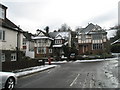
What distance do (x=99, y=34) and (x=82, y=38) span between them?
514 cm

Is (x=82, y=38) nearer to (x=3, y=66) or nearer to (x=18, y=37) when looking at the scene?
(x=18, y=37)

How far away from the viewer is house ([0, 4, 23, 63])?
21141 millimetres

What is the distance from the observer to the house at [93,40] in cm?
5364

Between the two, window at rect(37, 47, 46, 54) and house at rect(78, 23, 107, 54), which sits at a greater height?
house at rect(78, 23, 107, 54)

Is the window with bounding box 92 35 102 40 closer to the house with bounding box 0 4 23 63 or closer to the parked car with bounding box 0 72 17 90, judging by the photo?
the house with bounding box 0 4 23 63

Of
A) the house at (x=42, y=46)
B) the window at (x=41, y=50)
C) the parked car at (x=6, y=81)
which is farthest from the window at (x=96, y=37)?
the parked car at (x=6, y=81)

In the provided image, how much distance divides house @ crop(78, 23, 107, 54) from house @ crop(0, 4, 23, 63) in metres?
30.8

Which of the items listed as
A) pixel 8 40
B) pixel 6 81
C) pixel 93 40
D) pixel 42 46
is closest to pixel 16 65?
pixel 8 40

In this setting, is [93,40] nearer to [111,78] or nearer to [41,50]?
[41,50]

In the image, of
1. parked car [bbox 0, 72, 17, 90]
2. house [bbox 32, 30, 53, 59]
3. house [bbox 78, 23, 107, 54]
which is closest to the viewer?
parked car [bbox 0, 72, 17, 90]

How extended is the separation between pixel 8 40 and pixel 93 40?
35.7 m

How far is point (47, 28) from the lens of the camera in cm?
6812

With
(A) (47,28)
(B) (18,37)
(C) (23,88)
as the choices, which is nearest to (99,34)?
(A) (47,28)

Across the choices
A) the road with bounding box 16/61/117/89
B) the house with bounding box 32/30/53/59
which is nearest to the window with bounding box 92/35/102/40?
the house with bounding box 32/30/53/59
